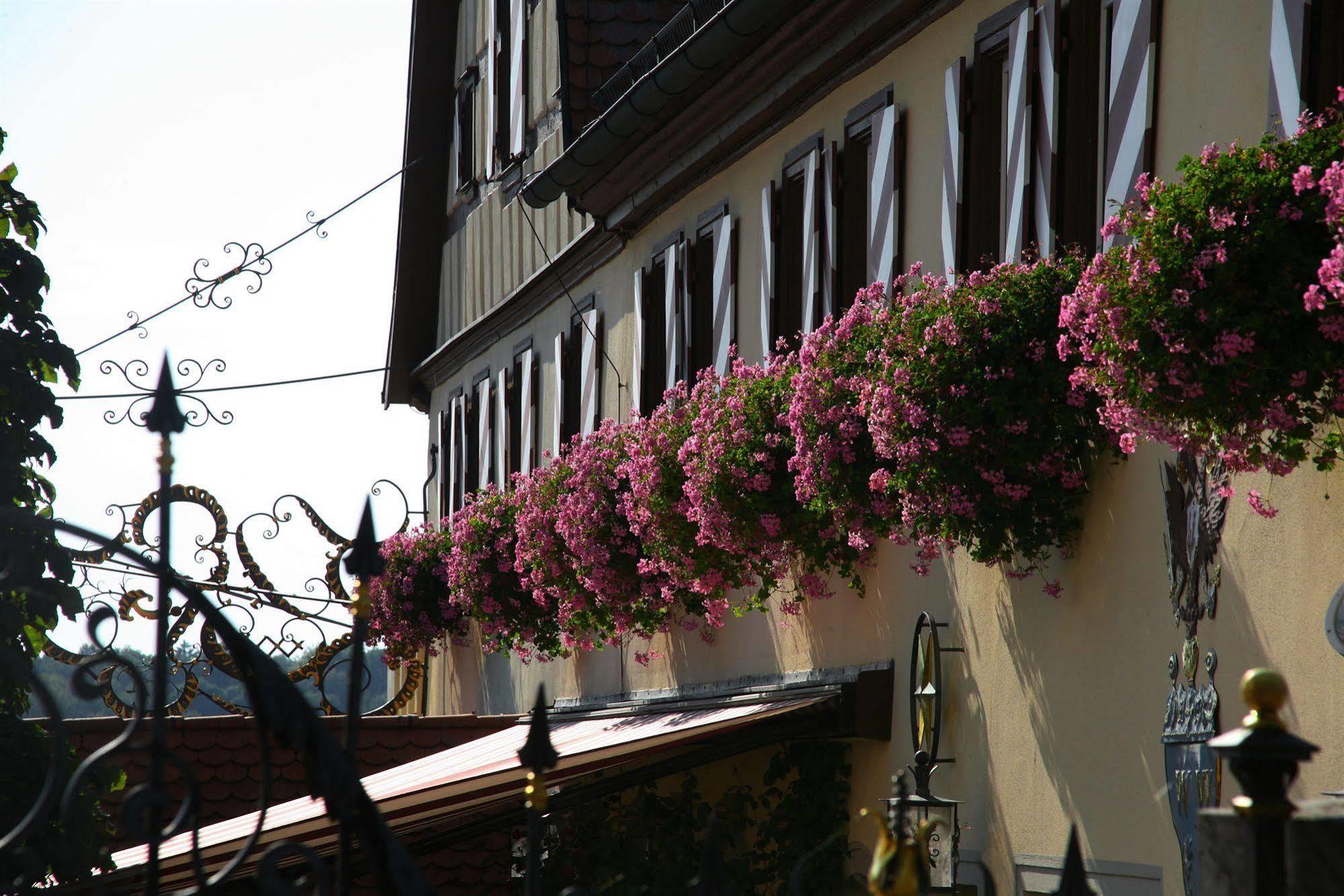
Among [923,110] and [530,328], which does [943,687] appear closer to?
[923,110]

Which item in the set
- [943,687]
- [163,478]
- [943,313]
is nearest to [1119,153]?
[943,313]

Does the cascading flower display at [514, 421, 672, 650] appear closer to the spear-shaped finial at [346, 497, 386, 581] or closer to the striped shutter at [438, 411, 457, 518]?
the spear-shaped finial at [346, 497, 386, 581]

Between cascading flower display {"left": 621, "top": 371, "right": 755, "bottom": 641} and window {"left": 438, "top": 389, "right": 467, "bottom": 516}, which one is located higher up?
window {"left": 438, "top": 389, "right": 467, "bottom": 516}

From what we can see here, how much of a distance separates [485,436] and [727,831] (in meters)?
8.03

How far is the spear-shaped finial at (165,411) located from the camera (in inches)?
123

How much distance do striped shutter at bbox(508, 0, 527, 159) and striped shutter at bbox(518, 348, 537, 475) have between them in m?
1.98

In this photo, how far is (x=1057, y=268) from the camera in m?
6.30

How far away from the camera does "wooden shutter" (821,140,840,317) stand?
916 centimetres

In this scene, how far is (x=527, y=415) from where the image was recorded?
15.5 metres

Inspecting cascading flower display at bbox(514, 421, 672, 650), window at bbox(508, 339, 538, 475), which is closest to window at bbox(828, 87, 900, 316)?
cascading flower display at bbox(514, 421, 672, 650)

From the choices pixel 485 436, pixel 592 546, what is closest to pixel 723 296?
pixel 592 546

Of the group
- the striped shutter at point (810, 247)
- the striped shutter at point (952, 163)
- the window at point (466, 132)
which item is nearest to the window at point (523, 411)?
the window at point (466, 132)

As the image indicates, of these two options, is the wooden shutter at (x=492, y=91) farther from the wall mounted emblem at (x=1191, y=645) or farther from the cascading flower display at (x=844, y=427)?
the wall mounted emblem at (x=1191, y=645)

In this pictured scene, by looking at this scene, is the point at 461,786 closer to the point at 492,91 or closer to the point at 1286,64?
the point at 1286,64
